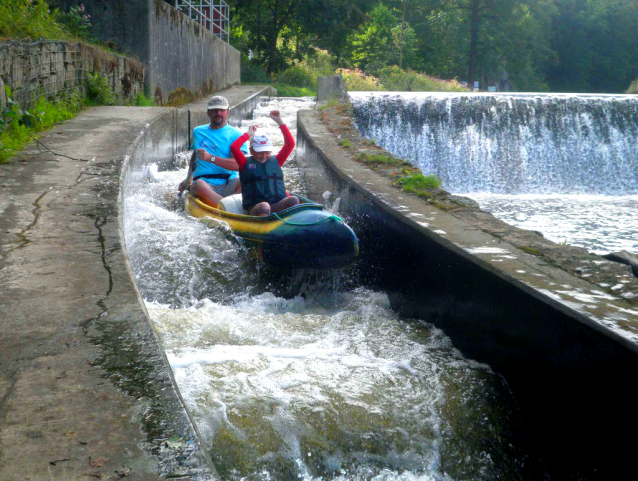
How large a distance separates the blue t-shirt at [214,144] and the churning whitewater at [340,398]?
2578 mm

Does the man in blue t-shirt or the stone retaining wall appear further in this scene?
the man in blue t-shirt

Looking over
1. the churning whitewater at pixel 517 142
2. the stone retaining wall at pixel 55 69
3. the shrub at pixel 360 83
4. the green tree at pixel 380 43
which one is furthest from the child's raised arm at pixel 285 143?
the green tree at pixel 380 43

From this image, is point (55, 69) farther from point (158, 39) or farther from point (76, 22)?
point (158, 39)

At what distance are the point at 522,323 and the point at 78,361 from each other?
95.0 inches

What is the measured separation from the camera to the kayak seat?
6.84m

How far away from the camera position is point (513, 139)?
544 inches

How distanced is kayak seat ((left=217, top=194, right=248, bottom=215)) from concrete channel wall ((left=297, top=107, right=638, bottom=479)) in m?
1.35

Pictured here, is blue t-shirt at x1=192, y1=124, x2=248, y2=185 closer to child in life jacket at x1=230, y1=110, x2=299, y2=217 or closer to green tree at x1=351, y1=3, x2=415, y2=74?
child in life jacket at x1=230, y1=110, x2=299, y2=217

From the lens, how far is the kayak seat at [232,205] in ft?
22.5

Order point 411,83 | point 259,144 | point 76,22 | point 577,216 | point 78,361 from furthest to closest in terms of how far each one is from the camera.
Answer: point 411,83 → point 76,22 → point 577,216 → point 259,144 → point 78,361

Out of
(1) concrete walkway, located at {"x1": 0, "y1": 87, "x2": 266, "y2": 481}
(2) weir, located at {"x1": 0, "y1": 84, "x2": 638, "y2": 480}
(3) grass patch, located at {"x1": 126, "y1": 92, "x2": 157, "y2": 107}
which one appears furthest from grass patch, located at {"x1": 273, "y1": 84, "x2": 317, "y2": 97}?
(1) concrete walkway, located at {"x1": 0, "y1": 87, "x2": 266, "y2": 481}

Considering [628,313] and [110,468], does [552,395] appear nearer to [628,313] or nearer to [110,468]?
[628,313]

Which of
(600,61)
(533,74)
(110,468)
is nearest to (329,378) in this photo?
(110,468)

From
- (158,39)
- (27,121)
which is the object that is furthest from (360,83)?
(27,121)
